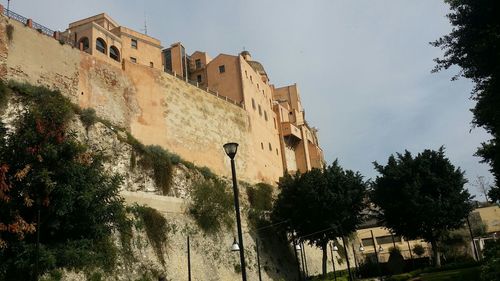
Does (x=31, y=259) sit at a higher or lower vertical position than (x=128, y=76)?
lower

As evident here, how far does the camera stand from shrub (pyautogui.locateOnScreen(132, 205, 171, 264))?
2588 centimetres

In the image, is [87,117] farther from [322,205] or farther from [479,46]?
[479,46]

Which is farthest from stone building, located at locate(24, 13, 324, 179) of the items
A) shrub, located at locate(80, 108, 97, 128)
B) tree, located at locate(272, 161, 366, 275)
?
tree, located at locate(272, 161, 366, 275)

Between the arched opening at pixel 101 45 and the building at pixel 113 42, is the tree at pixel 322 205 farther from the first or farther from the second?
the arched opening at pixel 101 45

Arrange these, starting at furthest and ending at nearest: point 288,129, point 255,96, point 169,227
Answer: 1. point 288,129
2. point 255,96
3. point 169,227

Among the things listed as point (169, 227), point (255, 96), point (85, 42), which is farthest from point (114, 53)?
point (255, 96)

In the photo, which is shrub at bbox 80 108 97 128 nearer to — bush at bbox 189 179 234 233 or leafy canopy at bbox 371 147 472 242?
bush at bbox 189 179 234 233

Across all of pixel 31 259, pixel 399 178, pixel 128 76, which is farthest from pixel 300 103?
pixel 31 259

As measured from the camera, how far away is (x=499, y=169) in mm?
22703

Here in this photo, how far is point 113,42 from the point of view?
36625 mm

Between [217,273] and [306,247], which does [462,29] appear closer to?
[217,273]

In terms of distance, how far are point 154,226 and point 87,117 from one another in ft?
23.8

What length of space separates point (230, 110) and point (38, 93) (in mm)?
20708

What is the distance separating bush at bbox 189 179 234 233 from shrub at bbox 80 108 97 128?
8.21 metres
